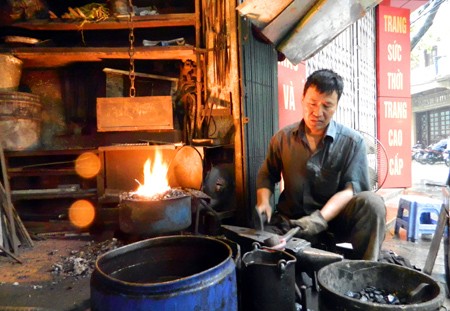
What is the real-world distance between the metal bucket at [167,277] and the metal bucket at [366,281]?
550mm

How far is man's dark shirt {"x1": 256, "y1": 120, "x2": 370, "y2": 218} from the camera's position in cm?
321

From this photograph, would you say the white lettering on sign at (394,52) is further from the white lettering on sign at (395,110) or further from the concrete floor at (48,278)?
the concrete floor at (48,278)

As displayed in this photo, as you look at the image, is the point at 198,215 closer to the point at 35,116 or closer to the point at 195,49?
the point at 195,49

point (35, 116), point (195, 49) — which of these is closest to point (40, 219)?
point (35, 116)

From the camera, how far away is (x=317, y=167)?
333cm

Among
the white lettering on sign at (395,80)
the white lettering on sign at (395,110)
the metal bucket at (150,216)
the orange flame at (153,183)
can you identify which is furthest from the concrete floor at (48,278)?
the white lettering on sign at (395,80)

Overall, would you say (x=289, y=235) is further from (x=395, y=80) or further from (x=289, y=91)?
(x=395, y=80)

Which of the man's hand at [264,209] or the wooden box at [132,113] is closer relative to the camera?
the man's hand at [264,209]

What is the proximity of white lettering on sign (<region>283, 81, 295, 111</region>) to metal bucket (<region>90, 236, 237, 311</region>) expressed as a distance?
378cm

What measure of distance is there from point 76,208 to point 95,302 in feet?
12.4

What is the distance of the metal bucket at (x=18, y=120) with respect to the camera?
178 inches

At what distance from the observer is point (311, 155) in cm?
337

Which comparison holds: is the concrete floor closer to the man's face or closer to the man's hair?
the man's face

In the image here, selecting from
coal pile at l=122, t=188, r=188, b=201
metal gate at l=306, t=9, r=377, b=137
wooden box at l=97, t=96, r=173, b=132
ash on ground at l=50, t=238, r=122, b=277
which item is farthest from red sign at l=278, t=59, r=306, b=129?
ash on ground at l=50, t=238, r=122, b=277
